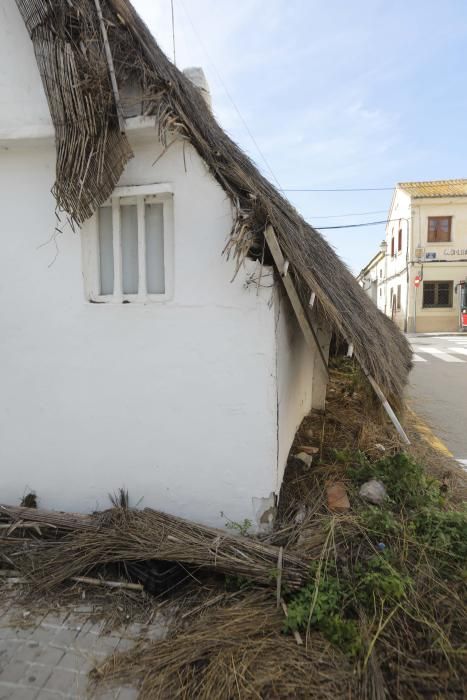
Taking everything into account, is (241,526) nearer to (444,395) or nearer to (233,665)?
(233,665)

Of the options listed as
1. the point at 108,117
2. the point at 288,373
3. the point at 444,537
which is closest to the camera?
the point at 444,537

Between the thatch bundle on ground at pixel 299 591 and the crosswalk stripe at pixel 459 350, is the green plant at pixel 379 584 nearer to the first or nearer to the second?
the thatch bundle on ground at pixel 299 591

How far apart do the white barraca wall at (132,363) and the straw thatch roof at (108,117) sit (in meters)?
0.18

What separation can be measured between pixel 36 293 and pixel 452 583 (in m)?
3.72

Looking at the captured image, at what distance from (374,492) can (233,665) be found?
5.99 ft

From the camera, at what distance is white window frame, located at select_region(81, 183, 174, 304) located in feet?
10.9

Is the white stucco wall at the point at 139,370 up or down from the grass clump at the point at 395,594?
up

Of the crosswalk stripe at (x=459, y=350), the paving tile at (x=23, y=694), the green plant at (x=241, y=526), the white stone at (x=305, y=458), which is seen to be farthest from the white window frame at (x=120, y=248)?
the crosswalk stripe at (x=459, y=350)

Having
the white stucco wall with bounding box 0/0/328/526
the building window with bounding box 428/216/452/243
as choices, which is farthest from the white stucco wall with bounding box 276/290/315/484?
the building window with bounding box 428/216/452/243

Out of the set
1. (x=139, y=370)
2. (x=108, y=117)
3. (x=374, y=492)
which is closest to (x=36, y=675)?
(x=139, y=370)

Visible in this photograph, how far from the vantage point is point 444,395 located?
8867 mm

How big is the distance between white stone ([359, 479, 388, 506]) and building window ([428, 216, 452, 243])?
2823cm

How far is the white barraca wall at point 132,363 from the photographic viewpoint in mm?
3207

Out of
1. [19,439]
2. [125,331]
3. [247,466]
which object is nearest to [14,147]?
→ [125,331]
